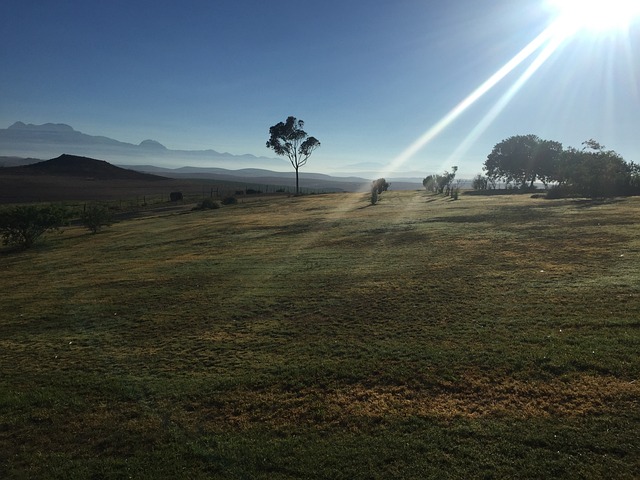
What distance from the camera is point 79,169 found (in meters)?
141

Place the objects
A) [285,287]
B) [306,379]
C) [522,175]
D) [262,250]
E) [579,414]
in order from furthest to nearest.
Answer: [522,175] < [262,250] < [285,287] < [306,379] < [579,414]

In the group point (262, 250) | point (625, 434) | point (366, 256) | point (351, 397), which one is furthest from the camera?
point (262, 250)

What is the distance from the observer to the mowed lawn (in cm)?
496

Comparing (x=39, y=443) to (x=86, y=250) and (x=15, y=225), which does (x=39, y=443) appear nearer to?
(x=86, y=250)

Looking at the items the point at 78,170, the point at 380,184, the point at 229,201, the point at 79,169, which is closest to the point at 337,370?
the point at 229,201

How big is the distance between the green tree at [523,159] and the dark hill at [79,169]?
404 feet

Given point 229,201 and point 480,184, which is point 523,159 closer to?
point 480,184

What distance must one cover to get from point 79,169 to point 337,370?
164m

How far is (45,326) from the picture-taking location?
33.3 ft

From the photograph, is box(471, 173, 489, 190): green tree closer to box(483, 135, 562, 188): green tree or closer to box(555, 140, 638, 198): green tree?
box(483, 135, 562, 188): green tree

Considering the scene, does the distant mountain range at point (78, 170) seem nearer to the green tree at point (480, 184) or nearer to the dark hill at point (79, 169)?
the dark hill at point (79, 169)

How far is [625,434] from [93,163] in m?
175

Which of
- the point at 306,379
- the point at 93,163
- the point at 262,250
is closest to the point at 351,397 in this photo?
the point at 306,379

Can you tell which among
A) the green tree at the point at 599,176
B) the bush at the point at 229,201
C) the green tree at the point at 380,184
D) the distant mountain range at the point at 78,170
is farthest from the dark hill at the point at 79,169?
the green tree at the point at 599,176
